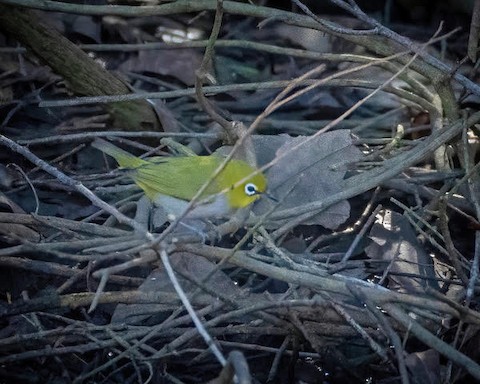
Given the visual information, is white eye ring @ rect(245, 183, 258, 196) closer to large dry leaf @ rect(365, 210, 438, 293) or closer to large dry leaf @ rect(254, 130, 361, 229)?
large dry leaf @ rect(254, 130, 361, 229)

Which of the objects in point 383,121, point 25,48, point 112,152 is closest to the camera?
point 112,152

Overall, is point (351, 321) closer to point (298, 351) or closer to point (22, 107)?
point (298, 351)

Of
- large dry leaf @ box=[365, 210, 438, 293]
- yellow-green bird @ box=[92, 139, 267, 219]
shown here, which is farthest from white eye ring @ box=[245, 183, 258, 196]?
large dry leaf @ box=[365, 210, 438, 293]

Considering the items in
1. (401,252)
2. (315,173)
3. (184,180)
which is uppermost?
(315,173)

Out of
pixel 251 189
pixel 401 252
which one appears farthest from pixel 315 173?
pixel 401 252

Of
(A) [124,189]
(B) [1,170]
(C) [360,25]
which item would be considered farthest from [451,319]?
(C) [360,25]

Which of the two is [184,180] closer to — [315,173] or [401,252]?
[315,173]
